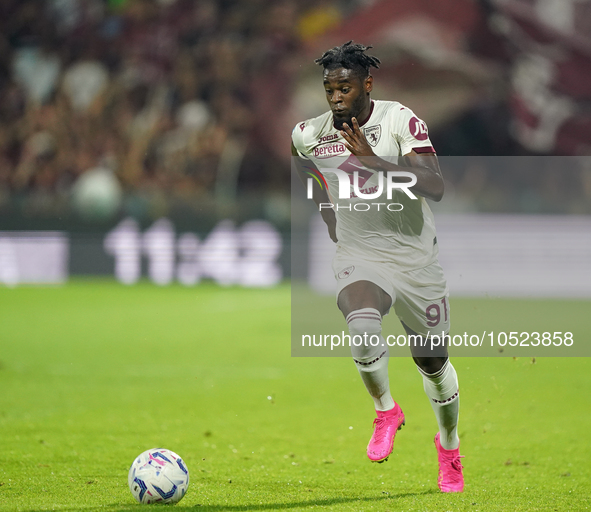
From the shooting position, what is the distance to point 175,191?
23.5 metres

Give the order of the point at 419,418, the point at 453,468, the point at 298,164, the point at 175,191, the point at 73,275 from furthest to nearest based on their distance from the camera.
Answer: the point at 175,191
the point at 73,275
the point at 419,418
the point at 298,164
the point at 453,468

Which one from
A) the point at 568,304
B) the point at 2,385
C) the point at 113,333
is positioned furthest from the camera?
the point at 568,304

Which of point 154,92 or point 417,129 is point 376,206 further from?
point 154,92

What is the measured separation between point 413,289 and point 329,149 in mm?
879

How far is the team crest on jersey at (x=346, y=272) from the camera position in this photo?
4840 millimetres

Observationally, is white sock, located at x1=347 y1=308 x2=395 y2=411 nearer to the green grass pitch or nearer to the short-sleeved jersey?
the short-sleeved jersey

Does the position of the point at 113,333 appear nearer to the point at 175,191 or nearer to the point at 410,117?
the point at 410,117

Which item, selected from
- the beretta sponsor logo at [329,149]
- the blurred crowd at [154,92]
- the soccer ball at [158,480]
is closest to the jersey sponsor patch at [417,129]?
the beretta sponsor logo at [329,149]

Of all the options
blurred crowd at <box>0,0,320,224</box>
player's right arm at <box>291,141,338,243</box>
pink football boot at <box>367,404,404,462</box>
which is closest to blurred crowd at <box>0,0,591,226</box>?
blurred crowd at <box>0,0,320,224</box>

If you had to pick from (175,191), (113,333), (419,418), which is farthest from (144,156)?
(419,418)

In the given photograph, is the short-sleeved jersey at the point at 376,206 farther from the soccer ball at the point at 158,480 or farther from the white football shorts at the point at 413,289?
the soccer ball at the point at 158,480

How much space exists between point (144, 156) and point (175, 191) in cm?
158

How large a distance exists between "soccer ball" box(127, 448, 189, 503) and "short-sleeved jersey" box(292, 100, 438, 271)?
149 cm

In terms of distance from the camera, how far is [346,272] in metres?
4.86
